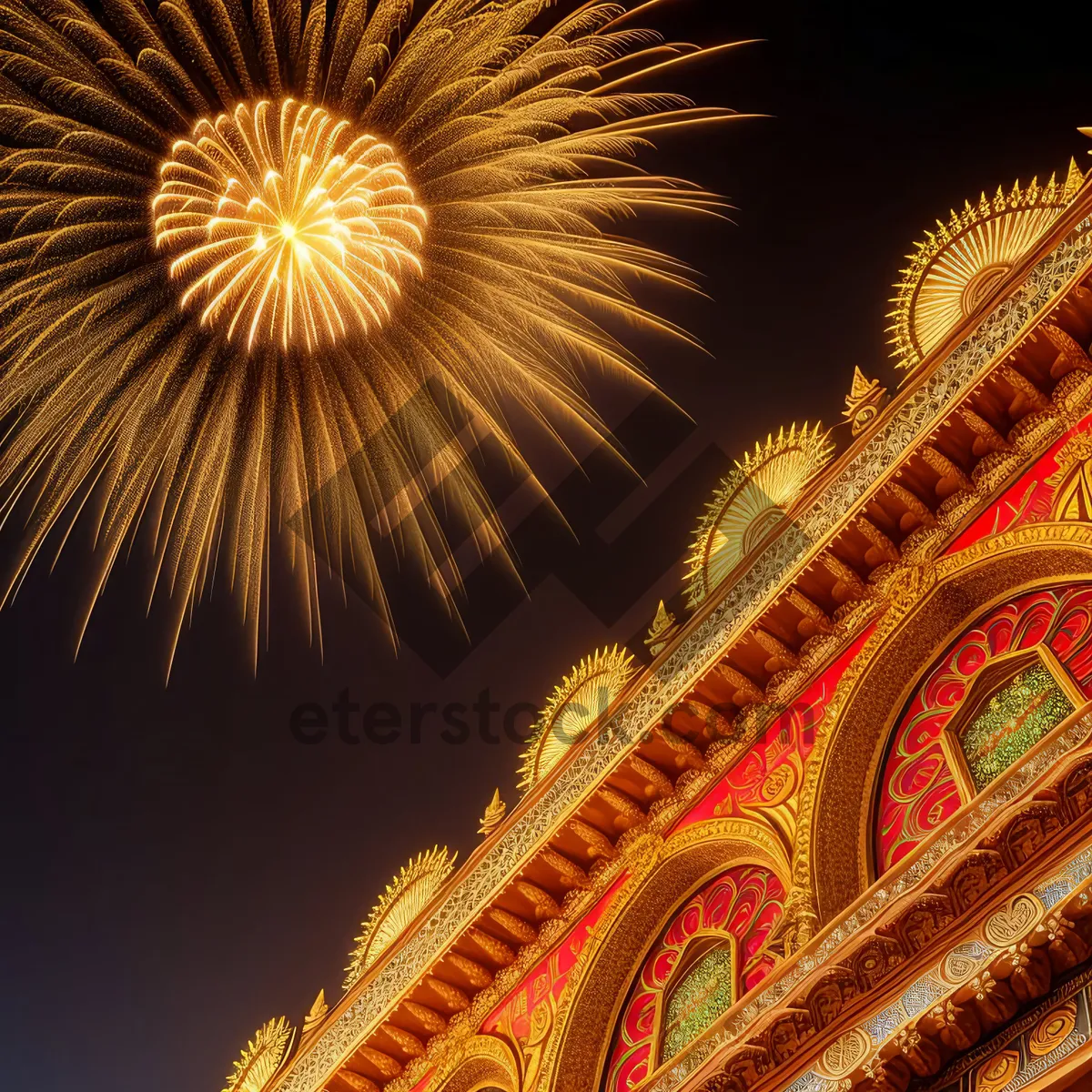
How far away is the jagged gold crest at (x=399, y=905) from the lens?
659 inches

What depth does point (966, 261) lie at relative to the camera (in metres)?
12.8

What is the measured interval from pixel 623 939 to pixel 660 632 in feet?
11.0

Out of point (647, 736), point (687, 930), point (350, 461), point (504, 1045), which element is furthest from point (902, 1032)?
point (350, 461)

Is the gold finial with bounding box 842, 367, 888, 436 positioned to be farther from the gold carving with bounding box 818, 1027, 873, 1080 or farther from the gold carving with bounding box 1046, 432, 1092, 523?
the gold carving with bounding box 818, 1027, 873, 1080

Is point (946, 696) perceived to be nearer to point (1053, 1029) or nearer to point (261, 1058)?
point (1053, 1029)

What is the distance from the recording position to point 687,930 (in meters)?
12.8

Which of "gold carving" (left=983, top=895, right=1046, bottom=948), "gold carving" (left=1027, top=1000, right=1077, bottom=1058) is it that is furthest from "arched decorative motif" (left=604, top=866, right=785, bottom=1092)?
"gold carving" (left=1027, top=1000, right=1077, bottom=1058)

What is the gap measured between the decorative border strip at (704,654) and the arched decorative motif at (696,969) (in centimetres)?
186

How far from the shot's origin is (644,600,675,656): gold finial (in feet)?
46.7

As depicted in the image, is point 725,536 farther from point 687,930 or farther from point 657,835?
point 687,930

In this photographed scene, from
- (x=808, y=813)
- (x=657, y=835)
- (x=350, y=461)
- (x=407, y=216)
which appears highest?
(x=407, y=216)

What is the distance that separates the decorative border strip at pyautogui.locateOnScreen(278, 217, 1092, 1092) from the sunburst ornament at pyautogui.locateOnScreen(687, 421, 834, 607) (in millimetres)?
694

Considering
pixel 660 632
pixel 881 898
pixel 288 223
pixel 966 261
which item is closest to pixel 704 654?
pixel 660 632

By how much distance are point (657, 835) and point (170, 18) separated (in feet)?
36.7
